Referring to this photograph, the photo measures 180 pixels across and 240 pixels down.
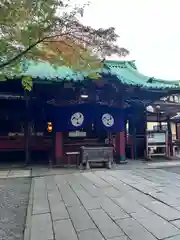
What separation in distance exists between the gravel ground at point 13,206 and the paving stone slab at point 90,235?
0.89 m

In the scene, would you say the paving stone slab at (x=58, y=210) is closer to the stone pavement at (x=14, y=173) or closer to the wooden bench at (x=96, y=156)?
the stone pavement at (x=14, y=173)

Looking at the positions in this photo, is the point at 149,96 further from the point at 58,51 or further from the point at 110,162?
the point at 58,51

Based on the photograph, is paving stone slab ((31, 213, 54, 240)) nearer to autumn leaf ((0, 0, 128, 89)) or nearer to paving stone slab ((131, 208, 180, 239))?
paving stone slab ((131, 208, 180, 239))

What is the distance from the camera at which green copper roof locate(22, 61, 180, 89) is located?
31.2 ft

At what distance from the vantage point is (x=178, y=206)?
4504 millimetres

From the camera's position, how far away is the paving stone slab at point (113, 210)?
158 inches

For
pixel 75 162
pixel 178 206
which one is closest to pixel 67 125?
pixel 75 162

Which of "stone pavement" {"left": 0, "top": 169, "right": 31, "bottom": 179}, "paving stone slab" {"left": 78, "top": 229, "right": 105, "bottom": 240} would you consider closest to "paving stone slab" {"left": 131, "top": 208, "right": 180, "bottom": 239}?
"paving stone slab" {"left": 78, "top": 229, "right": 105, "bottom": 240}

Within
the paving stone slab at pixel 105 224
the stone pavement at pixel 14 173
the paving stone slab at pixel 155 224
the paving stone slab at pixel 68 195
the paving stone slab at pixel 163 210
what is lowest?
the stone pavement at pixel 14 173

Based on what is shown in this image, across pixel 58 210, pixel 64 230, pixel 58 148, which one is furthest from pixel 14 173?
Answer: pixel 64 230

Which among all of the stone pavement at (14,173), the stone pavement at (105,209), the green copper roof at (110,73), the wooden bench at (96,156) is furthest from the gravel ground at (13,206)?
the green copper roof at (110,73)

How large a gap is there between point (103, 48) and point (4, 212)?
11.9 feet

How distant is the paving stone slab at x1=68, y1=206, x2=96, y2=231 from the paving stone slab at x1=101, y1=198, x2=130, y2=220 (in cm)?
41

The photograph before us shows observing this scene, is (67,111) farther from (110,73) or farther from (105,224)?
(105,224)
